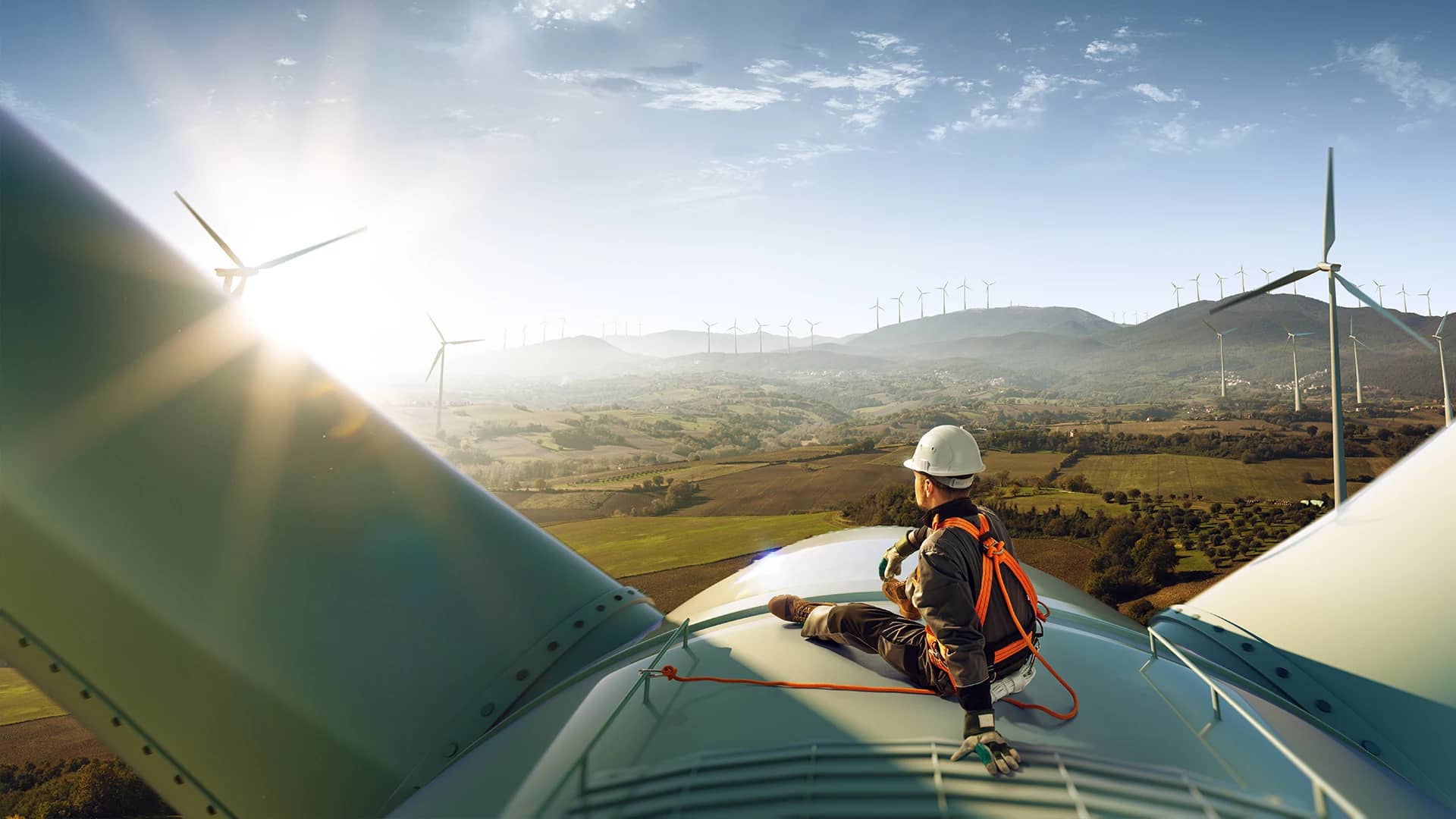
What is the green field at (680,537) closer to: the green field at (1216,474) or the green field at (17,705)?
the green field at (1216,474)

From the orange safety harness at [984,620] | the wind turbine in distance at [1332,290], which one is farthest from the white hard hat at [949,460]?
the wind turbine in distance at [1332,290]

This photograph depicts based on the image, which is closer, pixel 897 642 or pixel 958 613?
pixel 958 613

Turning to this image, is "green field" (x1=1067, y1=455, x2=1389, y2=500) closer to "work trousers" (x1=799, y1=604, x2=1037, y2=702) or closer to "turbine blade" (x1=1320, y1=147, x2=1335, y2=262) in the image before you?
"turbine blade" (x1=1320, y1=147, x2=1335, y2=262)

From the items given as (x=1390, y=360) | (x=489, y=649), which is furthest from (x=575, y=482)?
(x=1390, y=360)

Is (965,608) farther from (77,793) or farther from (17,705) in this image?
(17,705)

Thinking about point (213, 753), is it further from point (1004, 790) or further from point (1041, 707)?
point (1041, 707)

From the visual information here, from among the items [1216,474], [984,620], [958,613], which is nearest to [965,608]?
[958,613]
